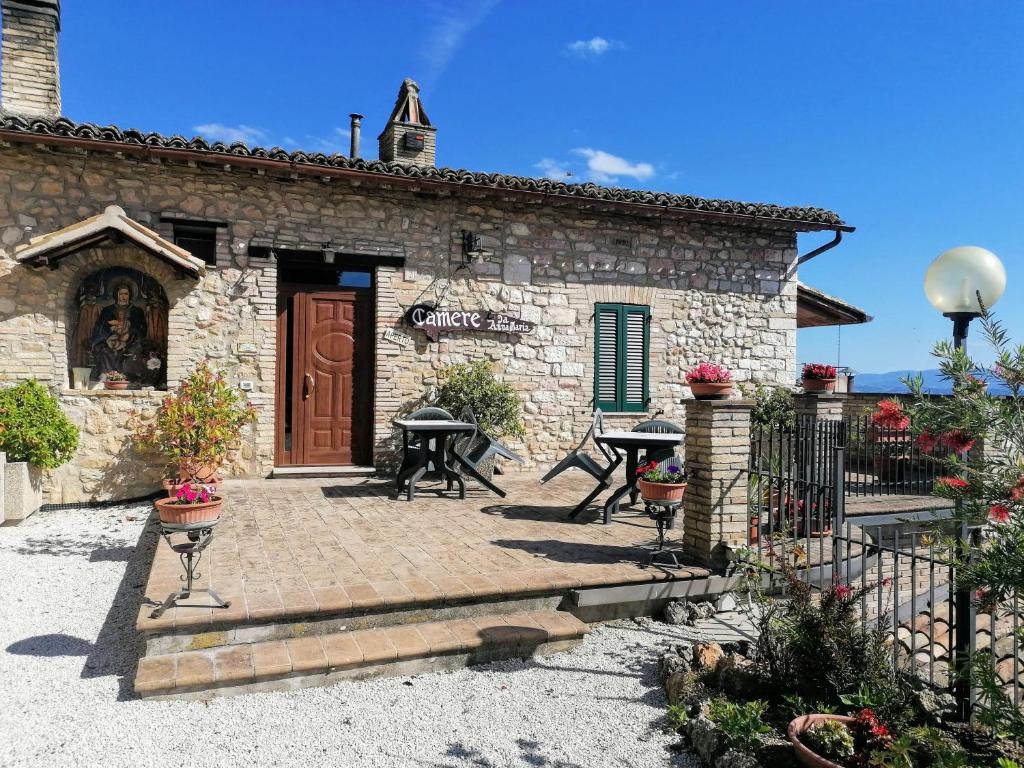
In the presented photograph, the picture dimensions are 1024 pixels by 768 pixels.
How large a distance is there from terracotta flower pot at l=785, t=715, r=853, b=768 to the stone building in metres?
6.47

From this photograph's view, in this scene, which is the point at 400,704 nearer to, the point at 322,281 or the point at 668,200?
the point at 322,281

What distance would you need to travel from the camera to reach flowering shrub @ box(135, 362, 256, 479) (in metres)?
7.55

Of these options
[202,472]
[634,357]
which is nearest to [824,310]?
[634,357]

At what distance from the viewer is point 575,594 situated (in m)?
4.63

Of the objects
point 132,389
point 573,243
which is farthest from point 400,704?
point 573,243

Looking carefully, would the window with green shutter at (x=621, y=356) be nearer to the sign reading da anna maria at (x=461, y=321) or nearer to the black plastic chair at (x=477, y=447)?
the sign reading da anna maria at (x=461, y=321)

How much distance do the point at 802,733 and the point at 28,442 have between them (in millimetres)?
7410

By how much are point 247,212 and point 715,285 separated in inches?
264

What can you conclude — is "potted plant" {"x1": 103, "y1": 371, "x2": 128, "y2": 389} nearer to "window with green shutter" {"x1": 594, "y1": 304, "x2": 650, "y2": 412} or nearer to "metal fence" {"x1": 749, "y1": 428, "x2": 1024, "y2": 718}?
"window with green shutter" {"x1": 594, "y1": 304, "x2": 650, "y2": 412}

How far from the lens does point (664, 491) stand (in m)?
5.23

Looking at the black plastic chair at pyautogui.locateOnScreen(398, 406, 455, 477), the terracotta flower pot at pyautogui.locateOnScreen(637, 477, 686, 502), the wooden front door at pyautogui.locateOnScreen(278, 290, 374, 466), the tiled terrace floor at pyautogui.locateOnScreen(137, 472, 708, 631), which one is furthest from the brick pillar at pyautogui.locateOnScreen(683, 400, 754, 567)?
the wooden front door at pyautogui.locateOnScreen(278, 290, 374, 466)

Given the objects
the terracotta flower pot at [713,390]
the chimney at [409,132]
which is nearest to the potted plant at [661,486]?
the terracotta flower pot at [713,390]

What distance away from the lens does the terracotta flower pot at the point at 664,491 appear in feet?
17.1

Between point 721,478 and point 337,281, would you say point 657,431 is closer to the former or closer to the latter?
point 721,478
